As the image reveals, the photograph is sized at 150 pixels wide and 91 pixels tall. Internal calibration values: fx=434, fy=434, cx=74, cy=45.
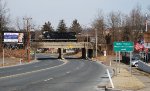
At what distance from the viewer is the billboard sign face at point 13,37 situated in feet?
362

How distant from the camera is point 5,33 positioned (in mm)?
109938

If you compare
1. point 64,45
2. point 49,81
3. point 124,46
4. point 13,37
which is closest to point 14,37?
point 13,37

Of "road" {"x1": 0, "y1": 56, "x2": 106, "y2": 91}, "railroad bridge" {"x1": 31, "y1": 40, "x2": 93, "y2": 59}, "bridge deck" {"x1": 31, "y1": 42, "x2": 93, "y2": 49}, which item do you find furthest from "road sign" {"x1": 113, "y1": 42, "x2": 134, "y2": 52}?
"railroad bridge" {"x1": 31, "y1": 40, "x2": 93, "y2": 59}

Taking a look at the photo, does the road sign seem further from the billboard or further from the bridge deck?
the bridge deck

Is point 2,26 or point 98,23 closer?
point 2,26

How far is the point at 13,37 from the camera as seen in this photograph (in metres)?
111

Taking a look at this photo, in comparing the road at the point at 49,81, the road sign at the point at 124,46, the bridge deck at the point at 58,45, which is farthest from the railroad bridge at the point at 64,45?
the road sign at the point at 124,46

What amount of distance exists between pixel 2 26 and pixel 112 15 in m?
34.8

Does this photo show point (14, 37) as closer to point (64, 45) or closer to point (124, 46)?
point (64, 45)

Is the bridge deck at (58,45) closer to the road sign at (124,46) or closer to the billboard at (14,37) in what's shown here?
the billboard at (14,37)

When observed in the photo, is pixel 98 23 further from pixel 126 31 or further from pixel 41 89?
pixel 41 89

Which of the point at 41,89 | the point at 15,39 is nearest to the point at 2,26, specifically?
the point at 15,39

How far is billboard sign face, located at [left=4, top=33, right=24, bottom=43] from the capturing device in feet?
362

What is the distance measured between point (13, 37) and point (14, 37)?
0.97ft
